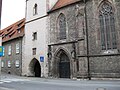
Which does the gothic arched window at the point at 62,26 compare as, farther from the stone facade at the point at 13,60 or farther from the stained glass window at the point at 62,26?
the stone facade at the point at 13,60

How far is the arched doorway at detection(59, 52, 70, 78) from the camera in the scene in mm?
25217

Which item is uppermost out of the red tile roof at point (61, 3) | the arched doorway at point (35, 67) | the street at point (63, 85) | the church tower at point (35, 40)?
the red tile roof at point (61, 3)

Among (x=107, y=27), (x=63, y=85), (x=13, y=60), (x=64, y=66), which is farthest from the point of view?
(x=13, y=60)

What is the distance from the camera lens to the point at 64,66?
83.8 ft

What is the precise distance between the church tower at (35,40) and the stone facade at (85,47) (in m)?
2.09

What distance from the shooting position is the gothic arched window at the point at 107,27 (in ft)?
70.6

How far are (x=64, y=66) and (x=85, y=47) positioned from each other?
4.63 metres

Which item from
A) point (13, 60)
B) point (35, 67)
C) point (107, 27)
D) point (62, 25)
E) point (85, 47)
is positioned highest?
point (62, 25)

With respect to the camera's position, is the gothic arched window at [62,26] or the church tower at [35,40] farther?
the church tower at [35,40]

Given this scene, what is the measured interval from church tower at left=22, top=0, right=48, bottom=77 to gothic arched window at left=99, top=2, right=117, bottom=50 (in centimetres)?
908

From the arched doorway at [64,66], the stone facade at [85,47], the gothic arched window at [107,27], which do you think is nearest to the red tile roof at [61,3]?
the stone facade at [85,47]

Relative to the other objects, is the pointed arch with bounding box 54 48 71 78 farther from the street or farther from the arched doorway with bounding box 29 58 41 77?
the street

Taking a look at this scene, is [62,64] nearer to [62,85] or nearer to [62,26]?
[62,26]

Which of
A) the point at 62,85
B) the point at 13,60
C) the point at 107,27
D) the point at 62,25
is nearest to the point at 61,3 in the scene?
the point at 62,25
